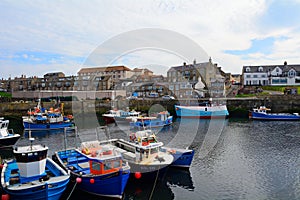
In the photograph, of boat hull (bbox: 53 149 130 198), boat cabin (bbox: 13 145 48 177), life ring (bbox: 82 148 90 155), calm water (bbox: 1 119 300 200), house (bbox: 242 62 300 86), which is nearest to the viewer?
boat cabin (bbox: 13 145 48 177)

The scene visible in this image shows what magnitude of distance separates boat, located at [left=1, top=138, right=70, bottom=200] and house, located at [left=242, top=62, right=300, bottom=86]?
63.8 meters

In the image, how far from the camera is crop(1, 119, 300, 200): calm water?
13.5m

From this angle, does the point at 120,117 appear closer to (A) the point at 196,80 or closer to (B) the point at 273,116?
(B) the point at 273,116

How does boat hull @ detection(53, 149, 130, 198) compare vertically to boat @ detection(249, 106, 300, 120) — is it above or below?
below

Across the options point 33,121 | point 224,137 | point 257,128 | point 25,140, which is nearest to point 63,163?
point 25,140

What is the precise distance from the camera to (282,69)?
64.5 metres

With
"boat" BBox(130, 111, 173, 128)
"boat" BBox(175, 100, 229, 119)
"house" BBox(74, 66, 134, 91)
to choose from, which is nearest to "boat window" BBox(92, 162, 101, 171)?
"boat" BBox(130, 111, 173, 128)

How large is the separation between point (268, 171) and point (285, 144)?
855 centimetres

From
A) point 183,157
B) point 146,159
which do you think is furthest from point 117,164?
point 183,157

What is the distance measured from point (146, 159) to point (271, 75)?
2376 inches

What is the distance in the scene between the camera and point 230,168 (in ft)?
56.9

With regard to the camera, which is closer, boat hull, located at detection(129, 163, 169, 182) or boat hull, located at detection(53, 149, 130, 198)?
boat hull, located at detection(53, 149, 130, 198)

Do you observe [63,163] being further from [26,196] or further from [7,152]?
[7,152]

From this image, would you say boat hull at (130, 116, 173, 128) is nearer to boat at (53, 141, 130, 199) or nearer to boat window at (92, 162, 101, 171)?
boat at (53, 141, 130, 199)
